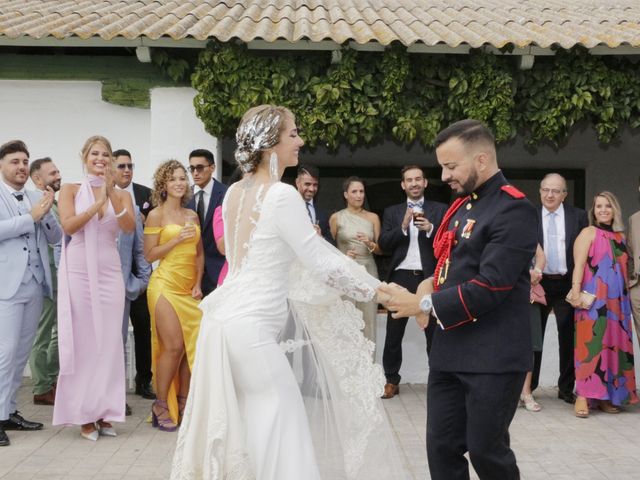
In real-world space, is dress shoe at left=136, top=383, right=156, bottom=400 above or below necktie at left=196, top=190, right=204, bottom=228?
below

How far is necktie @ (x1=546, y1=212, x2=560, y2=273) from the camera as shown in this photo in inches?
313

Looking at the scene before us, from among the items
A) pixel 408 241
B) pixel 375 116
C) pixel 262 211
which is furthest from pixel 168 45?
pixel 262 211

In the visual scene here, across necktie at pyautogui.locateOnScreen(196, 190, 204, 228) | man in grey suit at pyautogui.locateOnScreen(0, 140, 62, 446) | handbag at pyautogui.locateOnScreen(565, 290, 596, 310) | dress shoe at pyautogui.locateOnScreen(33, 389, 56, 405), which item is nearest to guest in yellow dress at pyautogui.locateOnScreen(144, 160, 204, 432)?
necktie at pyautogui.locateOnScreen(196, 190, 204, 228)

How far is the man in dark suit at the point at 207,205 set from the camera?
7422 mm

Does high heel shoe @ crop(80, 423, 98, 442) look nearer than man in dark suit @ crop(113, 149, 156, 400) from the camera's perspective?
Yes

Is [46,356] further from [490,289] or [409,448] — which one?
[490,289]

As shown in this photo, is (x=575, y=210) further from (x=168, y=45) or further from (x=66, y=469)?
(x=66, y=469)

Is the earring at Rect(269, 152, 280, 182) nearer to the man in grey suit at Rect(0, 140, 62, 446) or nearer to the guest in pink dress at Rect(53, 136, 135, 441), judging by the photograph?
the guest in pink dress at Rect(53, 136, 135, 441)

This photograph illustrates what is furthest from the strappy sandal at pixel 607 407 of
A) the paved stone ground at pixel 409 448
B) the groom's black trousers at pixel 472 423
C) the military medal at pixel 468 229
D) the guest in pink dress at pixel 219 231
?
the military medal at pixel 468 229

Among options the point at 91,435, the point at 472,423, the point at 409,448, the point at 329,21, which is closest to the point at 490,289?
the point at 472,423

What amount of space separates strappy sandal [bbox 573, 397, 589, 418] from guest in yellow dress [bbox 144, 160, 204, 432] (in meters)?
3.28

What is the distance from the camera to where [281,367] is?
3955 millimetres

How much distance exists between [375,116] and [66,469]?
4.67 m

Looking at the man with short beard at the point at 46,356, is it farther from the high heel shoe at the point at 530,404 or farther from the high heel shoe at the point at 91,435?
the high heel shoe at the point at 530,404
